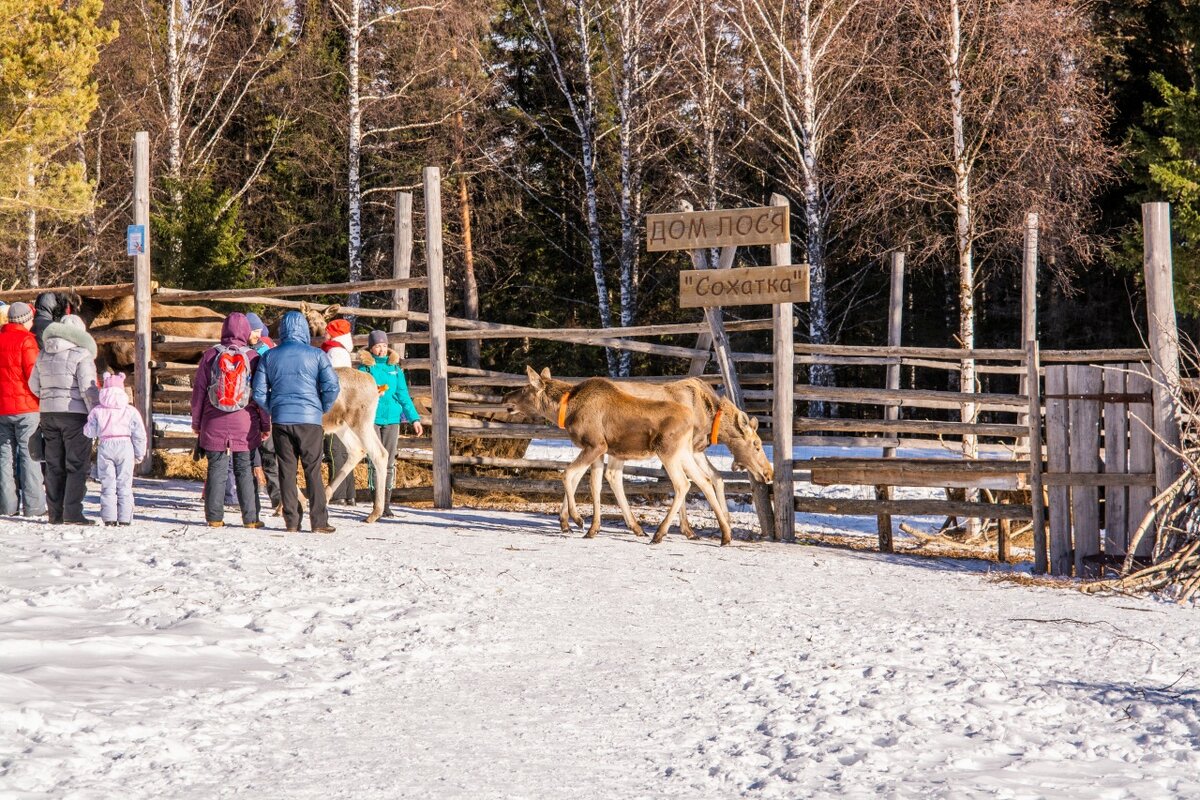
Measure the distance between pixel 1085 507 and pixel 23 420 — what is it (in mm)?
7840

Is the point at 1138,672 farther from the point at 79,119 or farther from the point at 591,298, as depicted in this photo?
the point at 591,298

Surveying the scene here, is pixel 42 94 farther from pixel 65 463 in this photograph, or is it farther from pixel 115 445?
pixel 115 445

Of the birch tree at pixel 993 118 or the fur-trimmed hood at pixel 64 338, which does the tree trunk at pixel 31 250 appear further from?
the birch tree at pixel 993 118

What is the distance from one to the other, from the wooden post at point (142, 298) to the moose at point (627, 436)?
506cm

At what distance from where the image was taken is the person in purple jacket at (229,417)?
903 centimetres

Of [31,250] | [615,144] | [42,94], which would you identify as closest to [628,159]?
[615,144]

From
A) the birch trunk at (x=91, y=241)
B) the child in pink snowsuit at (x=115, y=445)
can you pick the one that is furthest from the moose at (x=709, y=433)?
the birch trunk at (x=91, y=241)

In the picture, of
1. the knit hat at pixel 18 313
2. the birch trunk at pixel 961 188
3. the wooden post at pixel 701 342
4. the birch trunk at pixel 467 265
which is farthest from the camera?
the birch trunk at pixel 467 265

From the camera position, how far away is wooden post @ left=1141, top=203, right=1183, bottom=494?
349 inches

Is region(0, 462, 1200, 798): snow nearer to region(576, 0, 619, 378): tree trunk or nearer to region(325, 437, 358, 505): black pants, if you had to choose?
region(325, 437, 358, 505): black pants

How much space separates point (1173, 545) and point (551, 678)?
5.40 meters

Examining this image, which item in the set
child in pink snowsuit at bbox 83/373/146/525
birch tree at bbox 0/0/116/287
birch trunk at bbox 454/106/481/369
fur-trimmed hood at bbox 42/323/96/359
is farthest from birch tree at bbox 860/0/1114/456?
birch tree at bbox 0/0/116/287

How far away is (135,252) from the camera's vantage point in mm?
12719

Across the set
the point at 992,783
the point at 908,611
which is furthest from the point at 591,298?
the point at 992,783
